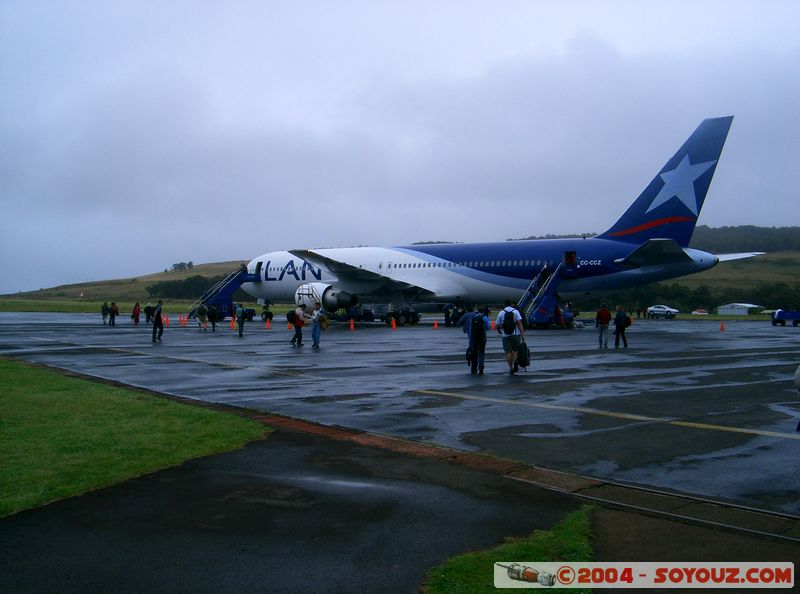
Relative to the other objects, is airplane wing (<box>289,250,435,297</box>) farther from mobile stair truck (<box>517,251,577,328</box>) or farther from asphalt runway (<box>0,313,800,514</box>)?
asphalt runway (<box>0,313,800,514</box>)

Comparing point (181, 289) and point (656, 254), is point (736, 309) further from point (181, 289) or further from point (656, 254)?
point (181, 289)

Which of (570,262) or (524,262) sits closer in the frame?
(570,262)

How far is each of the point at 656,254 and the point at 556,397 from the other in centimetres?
2254

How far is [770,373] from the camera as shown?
15.6 m

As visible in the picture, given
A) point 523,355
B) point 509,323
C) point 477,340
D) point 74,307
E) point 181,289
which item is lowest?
point 523,355

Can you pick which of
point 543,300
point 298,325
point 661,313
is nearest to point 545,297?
point 543,300

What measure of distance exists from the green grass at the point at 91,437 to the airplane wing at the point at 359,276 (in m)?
25.5

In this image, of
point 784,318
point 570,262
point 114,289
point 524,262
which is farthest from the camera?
point 114,289

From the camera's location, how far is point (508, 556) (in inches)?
180

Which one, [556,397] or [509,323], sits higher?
[509,323]

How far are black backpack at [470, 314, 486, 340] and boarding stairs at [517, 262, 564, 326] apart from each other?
63.8 feet

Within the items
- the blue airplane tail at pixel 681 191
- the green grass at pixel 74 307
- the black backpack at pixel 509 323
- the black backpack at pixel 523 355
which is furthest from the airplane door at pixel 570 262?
the green grass at pixel 74 307

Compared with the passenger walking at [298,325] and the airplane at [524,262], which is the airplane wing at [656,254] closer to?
the airplane at [524,262]

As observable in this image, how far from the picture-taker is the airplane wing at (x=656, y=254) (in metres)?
31.5
